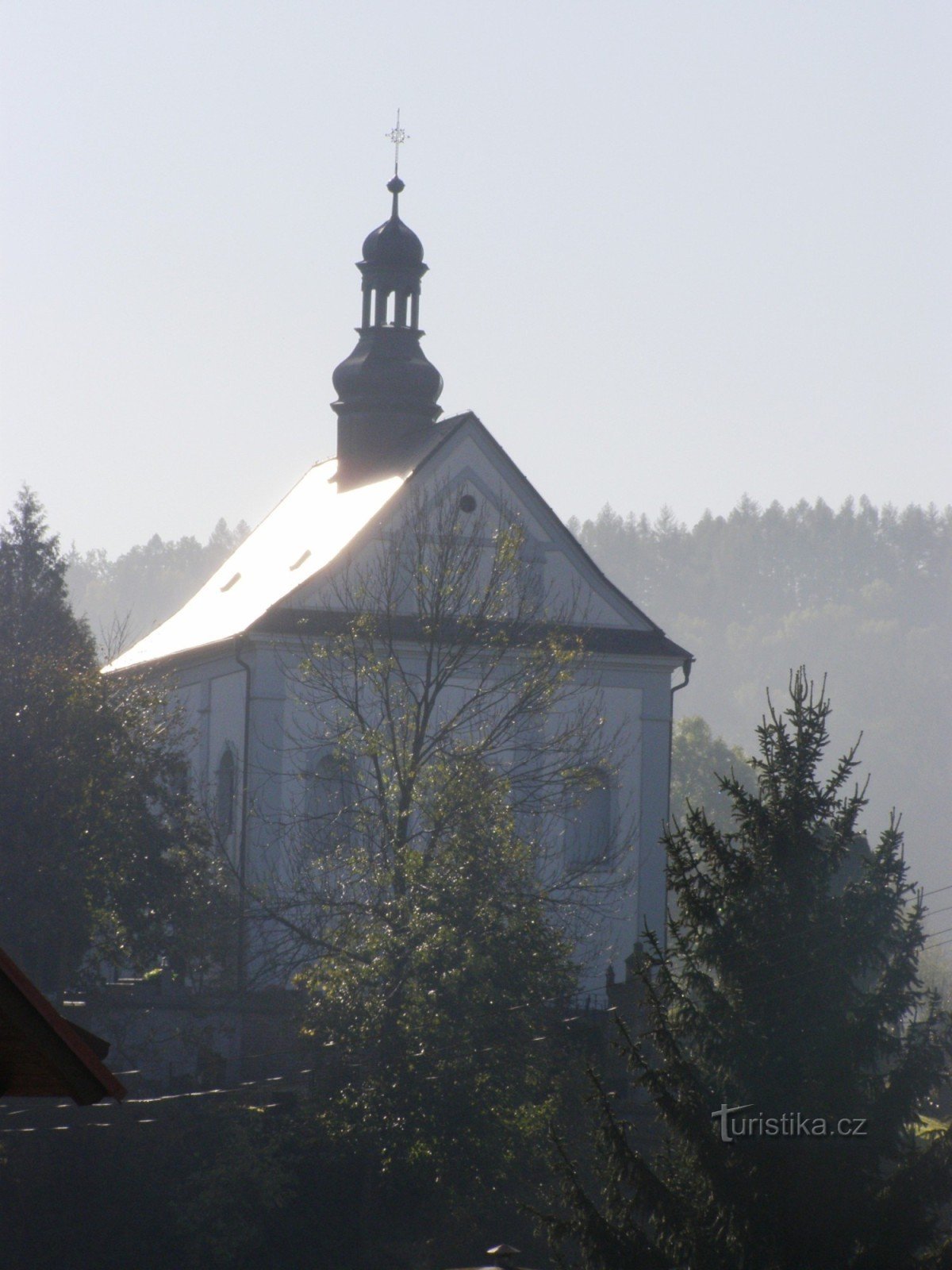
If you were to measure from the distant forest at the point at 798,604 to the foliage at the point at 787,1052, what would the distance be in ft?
324

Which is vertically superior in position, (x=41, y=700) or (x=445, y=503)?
(x=445, y=503)

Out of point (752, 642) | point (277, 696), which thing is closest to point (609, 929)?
point (277, 696)

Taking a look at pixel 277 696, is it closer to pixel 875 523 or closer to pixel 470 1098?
pixel 470 1098

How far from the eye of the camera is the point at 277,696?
2470cm

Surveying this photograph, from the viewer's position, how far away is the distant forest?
367 feet

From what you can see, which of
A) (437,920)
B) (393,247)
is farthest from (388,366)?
(437,920)

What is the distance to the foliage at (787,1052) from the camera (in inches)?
416

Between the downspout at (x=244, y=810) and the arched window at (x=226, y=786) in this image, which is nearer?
the downspout at (x=244, y=810)

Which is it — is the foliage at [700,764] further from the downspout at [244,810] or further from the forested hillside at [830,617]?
the downspout at [244,810]

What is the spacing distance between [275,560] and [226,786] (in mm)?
5371

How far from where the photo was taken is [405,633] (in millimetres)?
22375

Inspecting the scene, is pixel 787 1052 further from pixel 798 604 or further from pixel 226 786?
pixel 798 604

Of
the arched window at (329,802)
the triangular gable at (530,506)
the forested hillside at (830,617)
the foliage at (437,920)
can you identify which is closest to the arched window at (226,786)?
the arched window at (329,802)

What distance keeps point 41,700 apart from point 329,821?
12.5 feet
